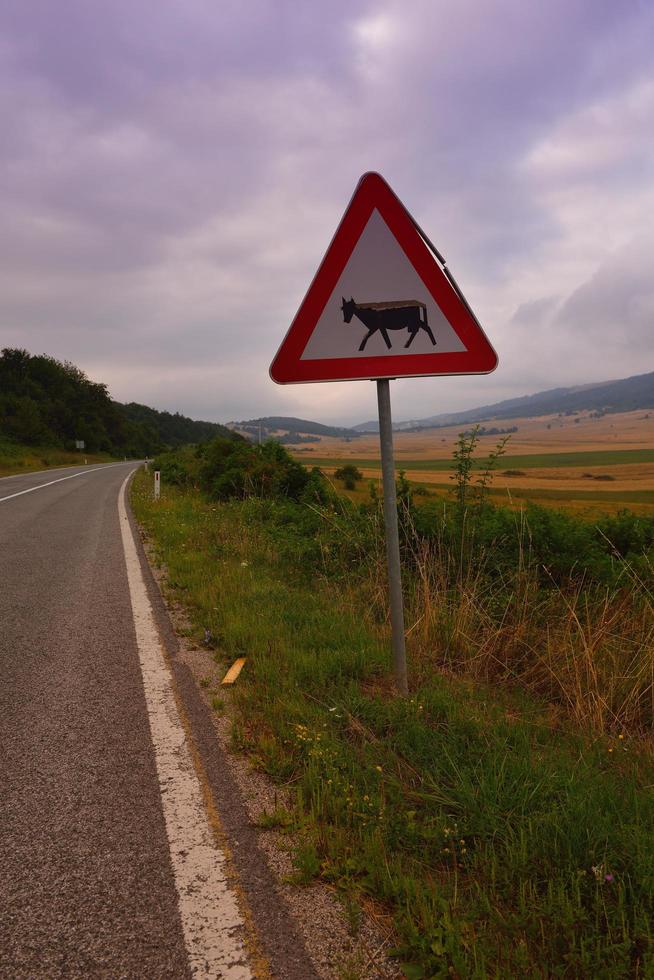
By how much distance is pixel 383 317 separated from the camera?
267 cm

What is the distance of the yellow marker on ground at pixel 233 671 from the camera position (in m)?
3.50

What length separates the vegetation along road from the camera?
5.33ft

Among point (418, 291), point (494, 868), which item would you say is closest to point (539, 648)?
point (494, 868)

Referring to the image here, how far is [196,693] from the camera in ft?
11.1

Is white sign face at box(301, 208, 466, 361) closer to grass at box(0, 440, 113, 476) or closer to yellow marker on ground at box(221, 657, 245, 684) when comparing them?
yellow marker on ground at box(221, 657, 245, 684)

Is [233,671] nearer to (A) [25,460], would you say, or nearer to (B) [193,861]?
(B) [193,861]

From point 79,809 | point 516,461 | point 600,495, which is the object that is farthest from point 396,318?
point 516,461

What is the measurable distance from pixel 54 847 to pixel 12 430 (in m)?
63.8

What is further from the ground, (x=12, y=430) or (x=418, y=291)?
(x=12, y=430)

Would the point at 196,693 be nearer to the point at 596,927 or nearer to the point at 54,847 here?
the point at 54,847

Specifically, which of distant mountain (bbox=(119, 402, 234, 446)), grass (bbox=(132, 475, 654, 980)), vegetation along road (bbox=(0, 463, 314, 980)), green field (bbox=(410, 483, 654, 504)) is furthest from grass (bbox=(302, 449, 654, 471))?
distant mountain (bbox=(119, 402, 234, 446))

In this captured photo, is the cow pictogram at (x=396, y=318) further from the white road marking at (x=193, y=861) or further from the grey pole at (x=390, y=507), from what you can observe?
the white road marking at (x=193, y=861)

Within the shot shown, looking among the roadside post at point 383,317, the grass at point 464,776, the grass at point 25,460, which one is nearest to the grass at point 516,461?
the grass at point 464,776

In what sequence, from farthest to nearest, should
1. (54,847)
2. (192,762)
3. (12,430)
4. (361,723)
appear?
(12,430) < (361,723) < (192,762) < (54,847)
